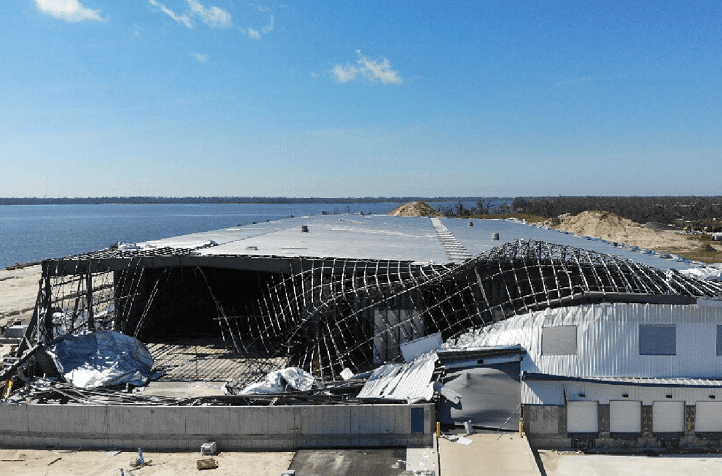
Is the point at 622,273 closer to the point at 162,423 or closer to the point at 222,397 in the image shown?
the point at 222,397

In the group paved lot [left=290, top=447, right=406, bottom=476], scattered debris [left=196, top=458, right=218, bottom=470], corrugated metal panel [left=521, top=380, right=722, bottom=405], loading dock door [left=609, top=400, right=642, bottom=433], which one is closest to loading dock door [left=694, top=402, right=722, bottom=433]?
corrugated metal panel [left=521, top=380, right=722, bottom=405]

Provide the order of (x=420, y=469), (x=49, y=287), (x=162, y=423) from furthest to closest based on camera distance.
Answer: (x=49, y=287) → (x=162, y=423) → (x=420, y=469)

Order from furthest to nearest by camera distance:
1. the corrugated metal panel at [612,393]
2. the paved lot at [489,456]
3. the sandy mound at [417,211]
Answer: the sandy mound at [417,211], the corrugated metal panel at [612,393], the paved lot at [489,456]

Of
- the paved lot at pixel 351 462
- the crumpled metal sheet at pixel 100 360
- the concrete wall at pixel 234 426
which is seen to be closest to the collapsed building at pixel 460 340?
the concrete wall at pixel 234 426

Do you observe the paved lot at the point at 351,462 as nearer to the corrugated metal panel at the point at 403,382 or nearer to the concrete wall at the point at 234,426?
the concrete wall at the point at 234,426

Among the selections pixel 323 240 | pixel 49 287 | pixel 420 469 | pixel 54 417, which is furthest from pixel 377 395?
pixel 323 240

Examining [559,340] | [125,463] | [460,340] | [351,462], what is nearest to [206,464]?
[125,463]
